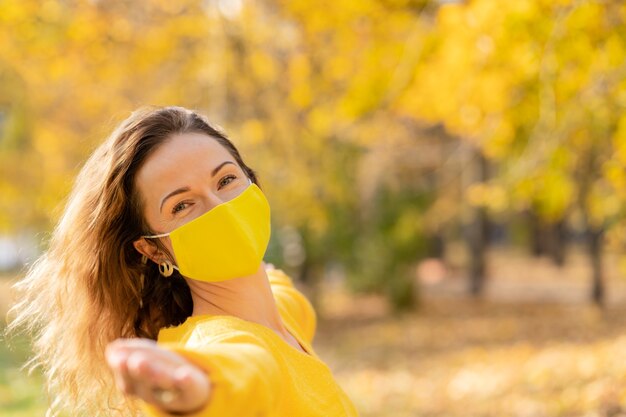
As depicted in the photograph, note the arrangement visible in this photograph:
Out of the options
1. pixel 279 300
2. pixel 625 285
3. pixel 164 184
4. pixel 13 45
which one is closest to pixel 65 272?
pixel 164 184

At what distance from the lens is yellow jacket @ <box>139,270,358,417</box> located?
4.50ft

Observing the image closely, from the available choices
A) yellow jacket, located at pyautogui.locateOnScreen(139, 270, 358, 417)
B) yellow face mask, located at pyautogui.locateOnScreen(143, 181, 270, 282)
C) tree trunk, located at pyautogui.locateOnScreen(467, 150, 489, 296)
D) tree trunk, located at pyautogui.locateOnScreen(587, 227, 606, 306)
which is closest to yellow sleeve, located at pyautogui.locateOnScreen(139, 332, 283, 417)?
yellow jacket, located at pyautogui.locateOnScreen(139, 270, 358, 417)

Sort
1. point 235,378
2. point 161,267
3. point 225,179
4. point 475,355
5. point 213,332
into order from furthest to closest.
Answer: point 475,355
point 161,267
point 225,179
point 213,332
point 235,378

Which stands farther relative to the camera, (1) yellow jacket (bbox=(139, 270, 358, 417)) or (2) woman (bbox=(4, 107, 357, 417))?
(2) woman (bbox=(4, 107, 357, 417))

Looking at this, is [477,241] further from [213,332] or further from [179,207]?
[213,332]

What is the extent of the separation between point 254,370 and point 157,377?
0.23 meters

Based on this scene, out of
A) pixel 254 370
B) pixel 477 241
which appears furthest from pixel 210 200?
pixel 477 241

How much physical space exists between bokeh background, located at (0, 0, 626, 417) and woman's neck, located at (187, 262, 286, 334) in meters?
0.86

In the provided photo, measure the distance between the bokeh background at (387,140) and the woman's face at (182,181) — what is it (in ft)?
2.78

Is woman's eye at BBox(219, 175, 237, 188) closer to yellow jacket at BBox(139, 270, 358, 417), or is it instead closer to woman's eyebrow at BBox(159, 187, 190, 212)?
woman's eyebrow at BBox(159, 187, 190, 212)

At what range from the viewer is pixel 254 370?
144cm

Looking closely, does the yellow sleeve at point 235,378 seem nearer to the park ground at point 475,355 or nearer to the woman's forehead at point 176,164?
the woman's forehead at point 176,164

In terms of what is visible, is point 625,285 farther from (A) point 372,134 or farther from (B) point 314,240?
(A) point 372,134

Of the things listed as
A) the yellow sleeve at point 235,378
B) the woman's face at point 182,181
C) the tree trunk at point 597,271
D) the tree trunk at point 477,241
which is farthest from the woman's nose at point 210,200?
the tree trunk at point 477,241
